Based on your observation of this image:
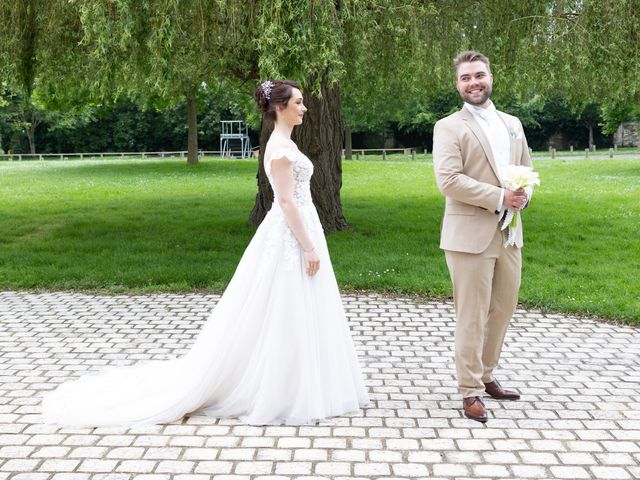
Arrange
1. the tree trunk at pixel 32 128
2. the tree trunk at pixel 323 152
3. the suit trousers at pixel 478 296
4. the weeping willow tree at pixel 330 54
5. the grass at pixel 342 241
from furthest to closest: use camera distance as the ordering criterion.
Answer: the tree trunk at pixel 32 128 < the tree trunk at pixel 323 152 < the grass at pixel 342 241 < the weeping willow tree at pixel 330 54 < the suit trousers at pixel 478 296

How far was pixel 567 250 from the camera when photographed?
11.1m

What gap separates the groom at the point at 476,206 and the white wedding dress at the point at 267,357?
0.81 m

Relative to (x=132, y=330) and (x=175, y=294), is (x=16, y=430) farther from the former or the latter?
(x=175, y=294)

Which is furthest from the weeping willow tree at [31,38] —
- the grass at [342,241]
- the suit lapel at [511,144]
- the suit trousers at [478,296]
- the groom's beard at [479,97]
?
the suit trousers at [478,296]

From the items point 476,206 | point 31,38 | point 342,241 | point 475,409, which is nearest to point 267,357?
point 475,409

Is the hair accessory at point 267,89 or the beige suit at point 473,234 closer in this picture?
the beige suit at point 473,234

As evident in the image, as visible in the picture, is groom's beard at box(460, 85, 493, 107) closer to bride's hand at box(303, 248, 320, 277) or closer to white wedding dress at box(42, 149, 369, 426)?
white wedding dress at box(42, 149, 369, 426)

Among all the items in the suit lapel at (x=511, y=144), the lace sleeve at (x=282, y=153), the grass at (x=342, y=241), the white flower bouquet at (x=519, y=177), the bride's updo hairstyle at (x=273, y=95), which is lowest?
the grass at (x=342, y=241)

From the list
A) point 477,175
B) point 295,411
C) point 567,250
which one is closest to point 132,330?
point 295,411

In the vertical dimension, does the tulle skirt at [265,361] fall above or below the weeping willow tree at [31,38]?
below

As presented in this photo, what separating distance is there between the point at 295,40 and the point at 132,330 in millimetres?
3332

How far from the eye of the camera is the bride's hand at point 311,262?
471 centimetres

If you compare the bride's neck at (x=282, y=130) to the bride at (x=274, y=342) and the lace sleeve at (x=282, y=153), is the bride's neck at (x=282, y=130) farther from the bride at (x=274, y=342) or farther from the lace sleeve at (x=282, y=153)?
the lace sleeve at (x=282, y=153)

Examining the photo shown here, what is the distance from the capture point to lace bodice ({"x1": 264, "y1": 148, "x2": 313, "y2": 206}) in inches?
182
